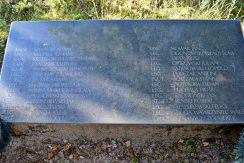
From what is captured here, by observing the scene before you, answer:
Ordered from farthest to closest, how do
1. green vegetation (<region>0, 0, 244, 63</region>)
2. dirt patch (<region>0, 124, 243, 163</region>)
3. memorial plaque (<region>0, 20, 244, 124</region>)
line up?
green vegetation (<region>0, 0, 244, 63</region>) < dirt patch (<region>0, 124, 243, 163</region>) < memorial plaque (<region>0, 20, 244, 124</region>)

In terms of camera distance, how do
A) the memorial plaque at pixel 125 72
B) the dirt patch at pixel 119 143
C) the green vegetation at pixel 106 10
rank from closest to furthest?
the memorial plaque at pixel 125 72 < the dirt patch at pixel 119 143 < the green vegetation at pixel 106 10

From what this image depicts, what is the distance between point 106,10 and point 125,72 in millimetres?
2132

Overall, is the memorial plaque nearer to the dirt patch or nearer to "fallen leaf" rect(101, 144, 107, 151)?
the dirt patch

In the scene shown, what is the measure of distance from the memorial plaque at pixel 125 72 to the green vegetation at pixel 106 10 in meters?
1.22

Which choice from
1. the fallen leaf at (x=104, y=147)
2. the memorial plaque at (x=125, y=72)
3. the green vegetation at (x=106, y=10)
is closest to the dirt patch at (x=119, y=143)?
the fallen leaf at (x=104, y=147)

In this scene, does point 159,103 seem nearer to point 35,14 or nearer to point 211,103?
point 211,103

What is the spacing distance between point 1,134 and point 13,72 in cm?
80

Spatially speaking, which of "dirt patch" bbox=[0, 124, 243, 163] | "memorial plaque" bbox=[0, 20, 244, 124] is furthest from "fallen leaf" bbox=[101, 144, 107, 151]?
"memorial plaque" bbox=[0, 20, 244, 124]

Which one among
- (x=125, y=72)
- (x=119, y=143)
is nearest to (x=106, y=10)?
(x=125, y=72)

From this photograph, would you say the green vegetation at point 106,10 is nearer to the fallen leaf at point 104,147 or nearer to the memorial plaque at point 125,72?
the memorial plaque at point 125,72

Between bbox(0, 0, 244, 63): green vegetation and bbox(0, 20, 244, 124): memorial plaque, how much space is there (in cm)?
122

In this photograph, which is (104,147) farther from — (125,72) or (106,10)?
(106,10)

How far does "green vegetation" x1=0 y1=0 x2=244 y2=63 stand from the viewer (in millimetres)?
5645

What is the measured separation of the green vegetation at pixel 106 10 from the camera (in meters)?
5.64
